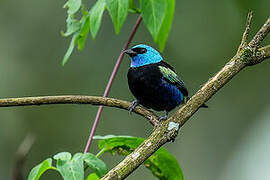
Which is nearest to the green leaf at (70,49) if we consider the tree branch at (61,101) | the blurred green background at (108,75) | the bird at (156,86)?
the tree branch at (61,101)

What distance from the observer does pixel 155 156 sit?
2.67 meters

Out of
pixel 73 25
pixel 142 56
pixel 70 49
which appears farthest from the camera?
pixel 142 56

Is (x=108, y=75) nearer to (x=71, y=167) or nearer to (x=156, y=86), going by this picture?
(x=156, y=86)

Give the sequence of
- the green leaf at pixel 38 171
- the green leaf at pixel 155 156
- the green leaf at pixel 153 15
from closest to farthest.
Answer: the green leaf at pixel 38 171 < the green leaf at pixel 153 15 < the green leaf at pixel 155 156

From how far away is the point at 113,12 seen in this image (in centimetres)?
226

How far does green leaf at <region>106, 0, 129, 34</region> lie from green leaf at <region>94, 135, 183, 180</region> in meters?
0.59

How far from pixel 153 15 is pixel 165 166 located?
0.84 metres

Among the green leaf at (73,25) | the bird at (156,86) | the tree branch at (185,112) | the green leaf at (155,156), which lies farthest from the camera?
the bird at (156,86)

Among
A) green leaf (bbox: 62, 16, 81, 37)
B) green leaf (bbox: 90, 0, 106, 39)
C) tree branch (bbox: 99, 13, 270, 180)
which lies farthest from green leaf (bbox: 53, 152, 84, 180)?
green leaf (bbox: 62, 16, 81, 37)

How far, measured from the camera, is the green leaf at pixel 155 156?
8.13ft

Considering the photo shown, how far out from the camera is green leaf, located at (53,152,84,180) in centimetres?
211

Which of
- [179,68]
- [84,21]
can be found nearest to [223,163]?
[179,68]

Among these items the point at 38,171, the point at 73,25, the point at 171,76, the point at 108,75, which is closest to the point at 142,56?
the point at 171,76

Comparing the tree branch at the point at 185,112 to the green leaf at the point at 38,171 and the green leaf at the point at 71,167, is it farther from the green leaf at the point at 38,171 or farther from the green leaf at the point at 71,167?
the green leaf at the point at 38,171
